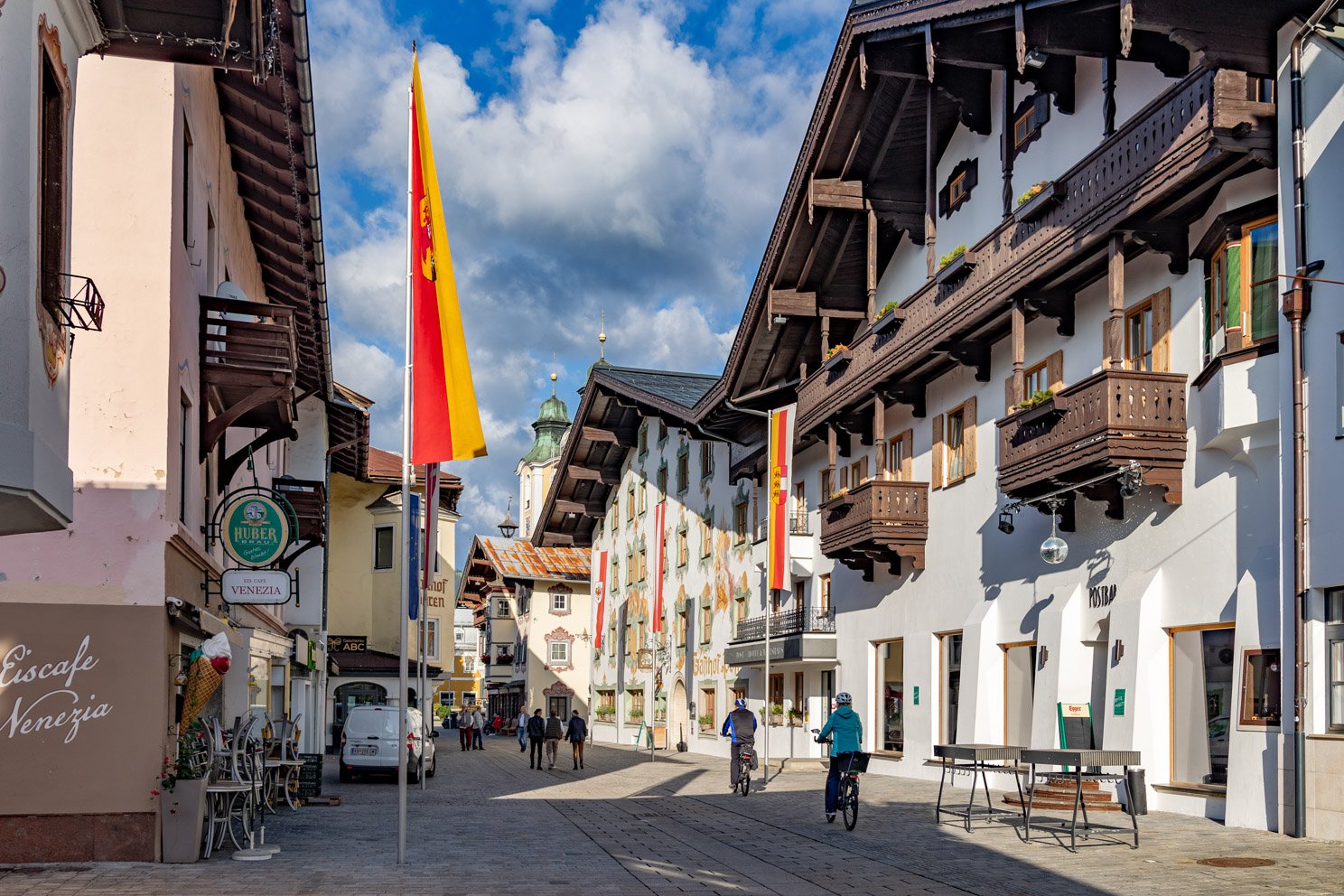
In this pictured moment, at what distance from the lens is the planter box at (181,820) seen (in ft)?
45.9

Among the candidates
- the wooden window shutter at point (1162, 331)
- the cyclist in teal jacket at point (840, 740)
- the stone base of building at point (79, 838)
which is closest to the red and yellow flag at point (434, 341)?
the stone base of building at point (79, 838)

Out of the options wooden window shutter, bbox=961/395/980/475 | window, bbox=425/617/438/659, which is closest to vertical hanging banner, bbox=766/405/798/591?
wooden window shutter, bbox=961/395/980/475

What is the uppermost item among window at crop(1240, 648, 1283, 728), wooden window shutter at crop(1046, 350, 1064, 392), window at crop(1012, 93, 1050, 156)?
window at crop(1012, 93, 1050, 156)

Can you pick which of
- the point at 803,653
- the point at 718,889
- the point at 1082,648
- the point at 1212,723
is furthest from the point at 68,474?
the point at 803,653

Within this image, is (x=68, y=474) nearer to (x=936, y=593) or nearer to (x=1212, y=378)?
(x=1212, y=378)

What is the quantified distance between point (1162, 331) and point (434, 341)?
1062cm

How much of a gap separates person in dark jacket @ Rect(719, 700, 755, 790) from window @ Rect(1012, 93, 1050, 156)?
10402 millimetres

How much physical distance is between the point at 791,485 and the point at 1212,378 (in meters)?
20.0

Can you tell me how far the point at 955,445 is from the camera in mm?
27812

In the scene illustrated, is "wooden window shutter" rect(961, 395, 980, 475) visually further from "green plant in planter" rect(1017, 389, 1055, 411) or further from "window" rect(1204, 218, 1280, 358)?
"window" rect(1204, 218, 1280, 358)

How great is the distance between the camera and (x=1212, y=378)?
18438 mm

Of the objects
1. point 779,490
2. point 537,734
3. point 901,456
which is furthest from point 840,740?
point 537,734

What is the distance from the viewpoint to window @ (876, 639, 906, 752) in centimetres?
3039

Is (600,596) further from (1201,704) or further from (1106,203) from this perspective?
(1106,203)
